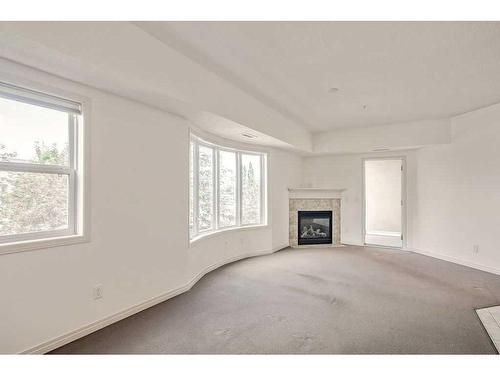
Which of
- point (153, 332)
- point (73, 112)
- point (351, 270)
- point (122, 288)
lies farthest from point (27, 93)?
point (351, 270)

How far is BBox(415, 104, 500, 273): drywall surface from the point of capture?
13.9 feet

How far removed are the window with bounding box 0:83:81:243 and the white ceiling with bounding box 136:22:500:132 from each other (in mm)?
1044

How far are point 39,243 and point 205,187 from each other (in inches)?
95.0

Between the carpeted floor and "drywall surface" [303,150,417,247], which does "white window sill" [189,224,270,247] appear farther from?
"drywall surface" [303,150,417,247]

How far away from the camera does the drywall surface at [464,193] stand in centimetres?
425

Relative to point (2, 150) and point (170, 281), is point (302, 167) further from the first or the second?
point (2, 150)

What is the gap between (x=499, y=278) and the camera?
3.95 meters

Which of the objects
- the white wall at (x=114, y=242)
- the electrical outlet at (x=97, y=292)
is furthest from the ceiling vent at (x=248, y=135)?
the electrical outlet at (x=97, y=292)

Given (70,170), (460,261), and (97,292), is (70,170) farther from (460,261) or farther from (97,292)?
(460,261)

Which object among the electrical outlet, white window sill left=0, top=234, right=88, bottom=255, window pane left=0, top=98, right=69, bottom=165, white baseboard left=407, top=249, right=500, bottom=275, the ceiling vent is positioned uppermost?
the ceiling vent

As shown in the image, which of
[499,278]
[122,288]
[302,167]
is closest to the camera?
[122,288]

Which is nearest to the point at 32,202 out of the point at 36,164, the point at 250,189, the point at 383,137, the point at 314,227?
the point at 36,164

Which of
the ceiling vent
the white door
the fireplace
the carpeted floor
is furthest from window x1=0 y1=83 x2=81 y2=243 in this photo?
the white door

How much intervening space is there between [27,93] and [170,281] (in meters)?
2.27
